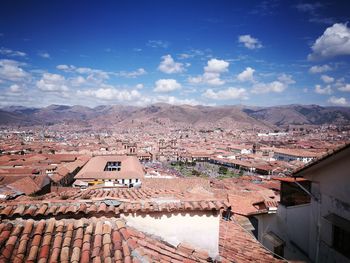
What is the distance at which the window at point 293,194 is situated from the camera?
759 centimetres

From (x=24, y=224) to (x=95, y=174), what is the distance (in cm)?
3381

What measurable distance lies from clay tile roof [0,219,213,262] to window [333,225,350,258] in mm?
3250

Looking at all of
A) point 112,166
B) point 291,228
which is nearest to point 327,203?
point 291,228

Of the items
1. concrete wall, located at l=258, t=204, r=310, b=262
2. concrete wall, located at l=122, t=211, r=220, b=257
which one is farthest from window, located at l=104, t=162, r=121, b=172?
concrete wall, located at l=122, t=211, r=220, b=257

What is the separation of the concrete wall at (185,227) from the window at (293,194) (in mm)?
4101

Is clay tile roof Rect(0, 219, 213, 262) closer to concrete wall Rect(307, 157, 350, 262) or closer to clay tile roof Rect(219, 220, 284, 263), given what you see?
clay tile roof Rect(219, 220, 284, 263)

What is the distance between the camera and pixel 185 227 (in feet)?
14.7

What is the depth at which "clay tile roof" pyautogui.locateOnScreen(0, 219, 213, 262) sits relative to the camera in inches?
127

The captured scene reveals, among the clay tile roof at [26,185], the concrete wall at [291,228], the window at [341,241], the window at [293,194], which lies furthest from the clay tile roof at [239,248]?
the clay tile roof at [26,185]

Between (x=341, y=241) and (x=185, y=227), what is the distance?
3.55 meters

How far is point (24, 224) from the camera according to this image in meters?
3.74

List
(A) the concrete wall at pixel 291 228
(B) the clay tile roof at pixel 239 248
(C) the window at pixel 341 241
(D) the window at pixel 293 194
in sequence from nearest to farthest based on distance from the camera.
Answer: (B) the clay tile roof at pixel 239 248, (C) the window at pixel 341 241, (A) the concrete wall at pixel 291 228, (D) the window at pixel 293 194

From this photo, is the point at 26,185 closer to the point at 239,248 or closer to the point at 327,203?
the point at 239,248

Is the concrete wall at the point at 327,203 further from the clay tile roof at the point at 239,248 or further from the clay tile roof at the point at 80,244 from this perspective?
the clay tile roof at the point at 80,244
